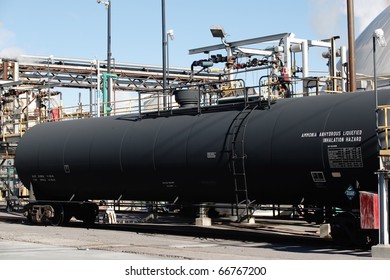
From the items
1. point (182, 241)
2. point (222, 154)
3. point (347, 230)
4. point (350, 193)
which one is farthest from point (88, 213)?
point (350, 193)

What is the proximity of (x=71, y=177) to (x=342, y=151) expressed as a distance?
38.5 feet

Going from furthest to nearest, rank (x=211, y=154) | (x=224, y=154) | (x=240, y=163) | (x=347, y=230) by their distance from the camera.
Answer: (x=211, y=154) → (x=224, y=154) → (x=240, y=163) → (x=347, y=230)

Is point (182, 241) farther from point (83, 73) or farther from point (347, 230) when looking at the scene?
point (83, 73)

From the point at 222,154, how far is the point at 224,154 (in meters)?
0.08

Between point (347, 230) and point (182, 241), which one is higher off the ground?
point (347, 230)

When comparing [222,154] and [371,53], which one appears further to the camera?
[371,53]

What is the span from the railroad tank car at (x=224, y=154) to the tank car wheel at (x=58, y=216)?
0.17m

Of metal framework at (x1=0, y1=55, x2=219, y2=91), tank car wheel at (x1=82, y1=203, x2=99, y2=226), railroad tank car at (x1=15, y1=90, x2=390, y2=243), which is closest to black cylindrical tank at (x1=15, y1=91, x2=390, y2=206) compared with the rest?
A: railroad tank car at (x1=15, y1=90, x2=390, y2=243)

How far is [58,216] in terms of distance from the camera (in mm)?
27375

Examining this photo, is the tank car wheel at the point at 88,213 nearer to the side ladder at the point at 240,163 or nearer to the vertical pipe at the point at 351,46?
the side ladder at the point at 240,163

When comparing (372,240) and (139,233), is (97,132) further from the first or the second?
(372,240)

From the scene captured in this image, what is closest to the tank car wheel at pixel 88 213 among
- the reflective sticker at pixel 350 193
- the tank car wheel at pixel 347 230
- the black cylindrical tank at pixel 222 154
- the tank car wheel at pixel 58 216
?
the tank car wheel at pixel 58 216
